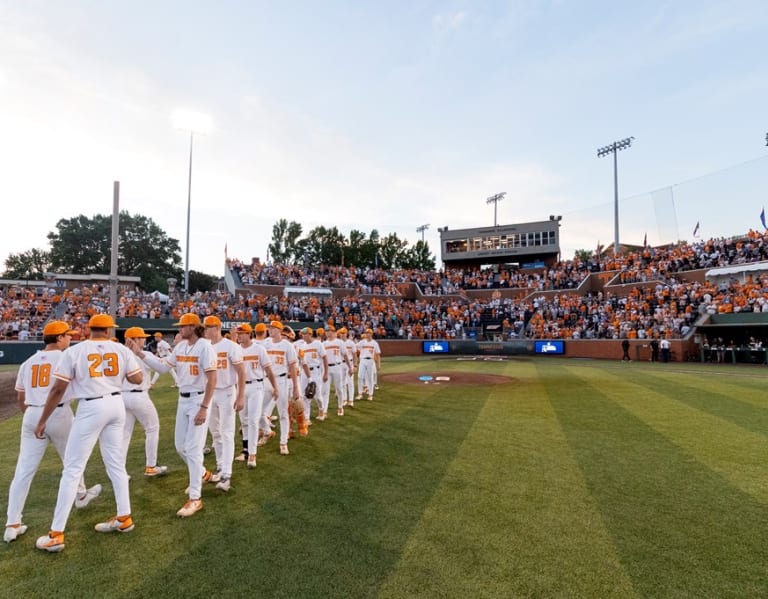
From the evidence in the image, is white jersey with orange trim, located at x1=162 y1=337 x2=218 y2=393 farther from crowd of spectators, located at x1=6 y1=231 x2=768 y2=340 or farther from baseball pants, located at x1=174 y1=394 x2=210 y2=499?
crowd of spectators, located at x1=6 y1=231 x2=768 y2=340

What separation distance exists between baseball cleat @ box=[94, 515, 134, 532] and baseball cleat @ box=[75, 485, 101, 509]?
0.93 metres

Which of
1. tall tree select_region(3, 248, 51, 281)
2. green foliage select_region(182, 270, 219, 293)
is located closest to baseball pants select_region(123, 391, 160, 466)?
green foliage select_region(182, 270, 219, 293)

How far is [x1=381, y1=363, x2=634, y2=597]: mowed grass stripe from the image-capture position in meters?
3.68

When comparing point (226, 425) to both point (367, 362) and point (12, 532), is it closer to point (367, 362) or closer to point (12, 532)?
point (12, 532)

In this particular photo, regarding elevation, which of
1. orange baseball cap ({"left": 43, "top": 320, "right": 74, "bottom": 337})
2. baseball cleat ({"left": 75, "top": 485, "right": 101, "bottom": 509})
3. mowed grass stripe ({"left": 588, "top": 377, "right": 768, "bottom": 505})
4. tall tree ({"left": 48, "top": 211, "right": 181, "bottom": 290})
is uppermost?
tall tree ({"left": 48, "top": 211, "right": 181, "bottom": 290})

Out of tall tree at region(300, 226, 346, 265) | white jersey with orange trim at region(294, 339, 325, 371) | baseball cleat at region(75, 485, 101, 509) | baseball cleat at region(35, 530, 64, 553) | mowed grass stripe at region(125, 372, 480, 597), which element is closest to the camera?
mowed grass stripe at region(125, 372, 480, 597)

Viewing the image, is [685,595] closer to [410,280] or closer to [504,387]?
[504,387]

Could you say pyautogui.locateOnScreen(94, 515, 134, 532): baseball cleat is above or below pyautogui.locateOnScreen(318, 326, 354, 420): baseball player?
below

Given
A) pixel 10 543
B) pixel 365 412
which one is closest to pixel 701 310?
pixel 365 412

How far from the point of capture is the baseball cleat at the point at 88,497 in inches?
215

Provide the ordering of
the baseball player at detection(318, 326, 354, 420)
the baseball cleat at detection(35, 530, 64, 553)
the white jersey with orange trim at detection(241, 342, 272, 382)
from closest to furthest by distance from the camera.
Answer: the baseball cleat at detection(35, 530, 64, 553) → the white jersey with orange trim at detection(241, 342, 272, 382) → the baseball player at detection(318, 326, 354, 420)

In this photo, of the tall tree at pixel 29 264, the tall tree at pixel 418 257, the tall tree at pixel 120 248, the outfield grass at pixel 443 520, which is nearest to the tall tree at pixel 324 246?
the tall tree at pixel 418 257

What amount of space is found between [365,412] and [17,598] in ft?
26.8

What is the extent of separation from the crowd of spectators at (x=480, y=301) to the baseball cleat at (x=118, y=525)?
24.9 meters
